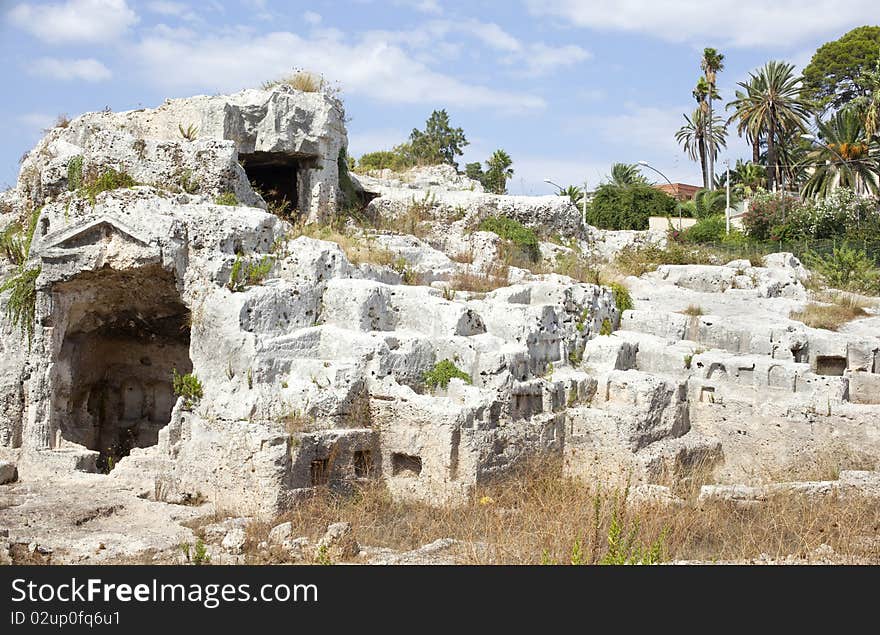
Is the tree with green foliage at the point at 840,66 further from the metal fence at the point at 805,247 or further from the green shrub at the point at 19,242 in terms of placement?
the green shrub at the point at 19,242

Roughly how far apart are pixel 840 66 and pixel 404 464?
44.5 meters

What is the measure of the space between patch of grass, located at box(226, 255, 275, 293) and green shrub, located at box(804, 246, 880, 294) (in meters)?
10.6

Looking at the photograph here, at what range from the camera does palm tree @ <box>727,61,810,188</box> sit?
41.5 meters

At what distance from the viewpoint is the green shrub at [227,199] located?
12873mm

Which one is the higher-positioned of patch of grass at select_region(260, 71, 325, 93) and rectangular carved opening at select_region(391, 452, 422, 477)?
patch of grass at select_region(260, 71, 325, 93)

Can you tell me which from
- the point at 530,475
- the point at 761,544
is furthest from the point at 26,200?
the point at 761,544

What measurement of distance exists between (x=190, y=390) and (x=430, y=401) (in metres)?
2.98

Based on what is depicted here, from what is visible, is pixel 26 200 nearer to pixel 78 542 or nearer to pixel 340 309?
pixel 340 309

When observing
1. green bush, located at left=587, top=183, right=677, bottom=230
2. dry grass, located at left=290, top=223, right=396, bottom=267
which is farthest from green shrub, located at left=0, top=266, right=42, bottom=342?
green bush, located at left=587, top=183, right=677, bottom=230

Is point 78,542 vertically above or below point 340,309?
below

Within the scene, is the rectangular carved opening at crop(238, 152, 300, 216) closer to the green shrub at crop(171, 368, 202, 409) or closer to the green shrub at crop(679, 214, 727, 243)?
the green shrub at crop(171, 368, 202, 409)

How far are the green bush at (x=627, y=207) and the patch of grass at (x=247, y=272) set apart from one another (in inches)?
853

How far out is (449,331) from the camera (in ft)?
37.2

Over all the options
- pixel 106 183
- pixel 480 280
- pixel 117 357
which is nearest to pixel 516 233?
pixel 480 280
